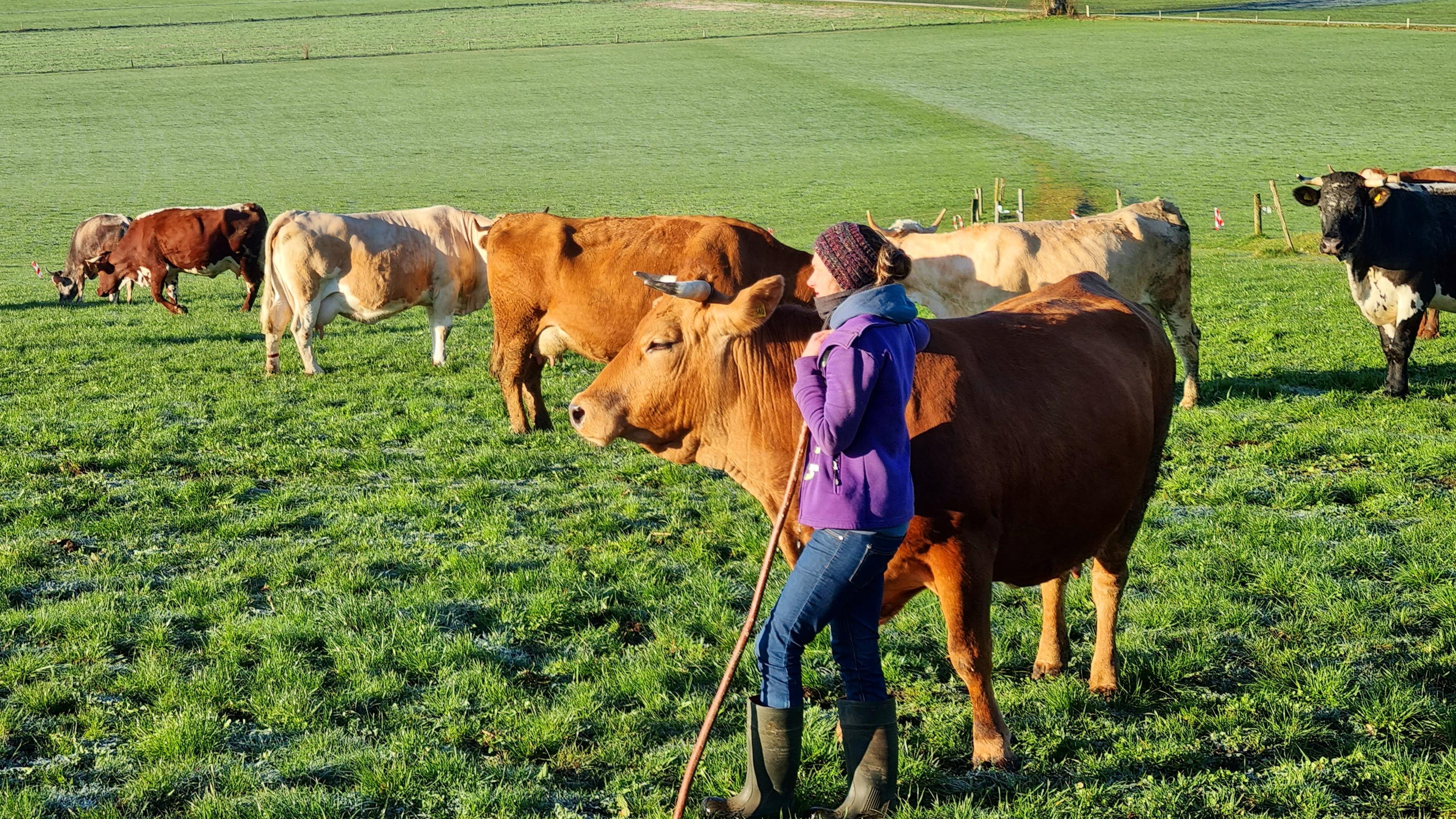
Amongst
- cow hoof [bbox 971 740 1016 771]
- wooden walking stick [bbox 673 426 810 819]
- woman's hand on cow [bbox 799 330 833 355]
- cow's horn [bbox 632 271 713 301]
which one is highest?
cow's horn [bbox 632 271 713 301]

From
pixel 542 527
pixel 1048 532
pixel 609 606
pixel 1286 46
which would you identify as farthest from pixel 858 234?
pixel 1286 46

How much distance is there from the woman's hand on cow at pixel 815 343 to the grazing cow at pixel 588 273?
20.2ft

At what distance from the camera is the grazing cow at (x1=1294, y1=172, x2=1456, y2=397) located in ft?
38.3

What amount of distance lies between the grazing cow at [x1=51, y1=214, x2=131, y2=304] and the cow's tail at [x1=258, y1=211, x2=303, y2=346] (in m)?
9.18

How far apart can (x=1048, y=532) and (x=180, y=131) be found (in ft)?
186

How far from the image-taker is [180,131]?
53.5 metres

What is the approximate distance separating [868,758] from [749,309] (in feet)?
5.95

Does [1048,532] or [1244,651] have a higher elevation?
[1048,532]

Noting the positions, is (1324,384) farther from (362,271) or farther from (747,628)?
(362,271)

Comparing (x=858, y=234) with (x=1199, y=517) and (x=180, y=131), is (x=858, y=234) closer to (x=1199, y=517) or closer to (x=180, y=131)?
(x=1199, y=517)

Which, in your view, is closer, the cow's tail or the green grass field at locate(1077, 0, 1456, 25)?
the cow's tail

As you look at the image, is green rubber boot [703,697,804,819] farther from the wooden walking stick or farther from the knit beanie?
the knit beanie

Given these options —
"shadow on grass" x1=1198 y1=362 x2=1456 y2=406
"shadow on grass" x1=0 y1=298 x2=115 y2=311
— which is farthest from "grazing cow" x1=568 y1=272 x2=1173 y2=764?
"shadow on grass" x1=0 y1=298 x2=115 y2=311

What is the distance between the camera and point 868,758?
4.49 m
